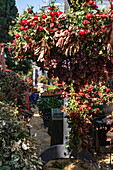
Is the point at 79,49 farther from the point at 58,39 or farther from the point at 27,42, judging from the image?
the point at 27,42

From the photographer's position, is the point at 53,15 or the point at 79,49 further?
the point at 79,49

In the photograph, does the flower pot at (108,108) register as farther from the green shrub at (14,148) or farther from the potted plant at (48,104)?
the green shrub at (14,148)

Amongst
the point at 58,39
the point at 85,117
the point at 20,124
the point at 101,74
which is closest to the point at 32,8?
the point at 58,39

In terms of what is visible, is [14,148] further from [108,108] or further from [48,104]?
[48,104]

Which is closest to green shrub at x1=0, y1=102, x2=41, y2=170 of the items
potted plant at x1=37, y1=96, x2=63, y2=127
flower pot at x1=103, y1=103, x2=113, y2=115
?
flower pot at x1=103, y1=103, x2=113, y2=115

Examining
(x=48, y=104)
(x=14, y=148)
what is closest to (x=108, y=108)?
(x=48, y=104)

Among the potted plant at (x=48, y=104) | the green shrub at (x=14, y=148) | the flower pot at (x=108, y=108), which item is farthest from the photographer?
the potted plant at (x=48, y=104)

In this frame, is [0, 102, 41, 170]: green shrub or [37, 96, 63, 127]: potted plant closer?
[0, 102, 41, 170]: green shrub

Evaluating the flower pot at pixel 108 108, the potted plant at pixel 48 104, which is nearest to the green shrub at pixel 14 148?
the flower pot at pixel 108 108

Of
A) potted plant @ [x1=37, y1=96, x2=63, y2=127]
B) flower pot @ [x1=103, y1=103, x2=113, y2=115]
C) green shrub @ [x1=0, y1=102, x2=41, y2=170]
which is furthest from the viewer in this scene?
potted plant @ [x1=37, y1=96, x2=63, y2=127]

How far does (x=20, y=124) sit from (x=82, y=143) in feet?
6.22

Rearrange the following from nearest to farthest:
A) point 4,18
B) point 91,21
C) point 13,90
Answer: point 91,21, point 13,90, point 4,18

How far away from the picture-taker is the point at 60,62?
284 centimetres

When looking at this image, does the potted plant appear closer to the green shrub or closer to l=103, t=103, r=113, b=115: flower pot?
l=103, t=103, r=113, b=115: flower pot
